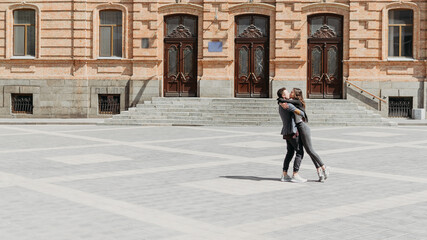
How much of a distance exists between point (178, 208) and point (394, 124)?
18.3m

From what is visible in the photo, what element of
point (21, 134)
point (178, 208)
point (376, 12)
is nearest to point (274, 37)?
point (376, 12)

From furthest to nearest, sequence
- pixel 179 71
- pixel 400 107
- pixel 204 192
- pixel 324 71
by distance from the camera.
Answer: pixel 179 71 < pixel 324 71 < pixel 400 107 < pixel 204 192

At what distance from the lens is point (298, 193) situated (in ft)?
30.7

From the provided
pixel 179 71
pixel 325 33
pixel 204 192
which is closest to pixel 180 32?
pixel 179 71

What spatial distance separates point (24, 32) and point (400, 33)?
663 inches

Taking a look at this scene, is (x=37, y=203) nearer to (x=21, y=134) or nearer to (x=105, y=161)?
(x=105, y=161)

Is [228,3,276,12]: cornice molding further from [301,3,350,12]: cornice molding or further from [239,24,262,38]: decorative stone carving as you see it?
[301,3,350,12]: cornice molding

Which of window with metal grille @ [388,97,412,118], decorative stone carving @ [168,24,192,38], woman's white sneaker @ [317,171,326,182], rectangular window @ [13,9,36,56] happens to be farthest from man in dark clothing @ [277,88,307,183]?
rectangular window @ [13,9,36,56]

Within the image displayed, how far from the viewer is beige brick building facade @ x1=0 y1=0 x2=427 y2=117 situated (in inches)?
1088

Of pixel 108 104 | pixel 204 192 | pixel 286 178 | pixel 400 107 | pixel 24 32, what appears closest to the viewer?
pixel 204 192

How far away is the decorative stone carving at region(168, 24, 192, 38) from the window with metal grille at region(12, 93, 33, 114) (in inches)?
277

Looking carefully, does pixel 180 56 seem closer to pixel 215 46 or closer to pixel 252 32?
pixel 215 46

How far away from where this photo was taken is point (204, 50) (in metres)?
27.9

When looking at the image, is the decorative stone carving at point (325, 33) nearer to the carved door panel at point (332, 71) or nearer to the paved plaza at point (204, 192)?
the carved door panel at point (332, 71)
